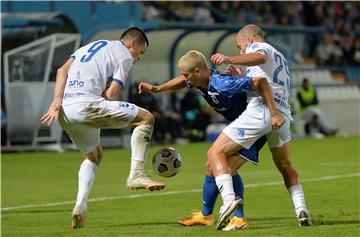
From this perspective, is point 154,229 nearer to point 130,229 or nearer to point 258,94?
point 130,229

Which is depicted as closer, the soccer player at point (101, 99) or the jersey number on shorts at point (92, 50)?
the soccer player at point (101, 99)

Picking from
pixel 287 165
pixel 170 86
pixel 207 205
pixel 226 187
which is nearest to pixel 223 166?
pixel 226 187

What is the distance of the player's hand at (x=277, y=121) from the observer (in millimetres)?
10195

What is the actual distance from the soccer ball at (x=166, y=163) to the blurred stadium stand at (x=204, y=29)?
52.5ft

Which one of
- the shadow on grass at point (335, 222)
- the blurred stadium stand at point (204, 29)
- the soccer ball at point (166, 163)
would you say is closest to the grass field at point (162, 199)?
the shadow on grass at point (335, 222)

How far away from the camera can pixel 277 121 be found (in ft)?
33.5

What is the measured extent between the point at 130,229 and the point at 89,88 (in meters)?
1.55

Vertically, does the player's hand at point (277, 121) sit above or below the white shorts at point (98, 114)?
above

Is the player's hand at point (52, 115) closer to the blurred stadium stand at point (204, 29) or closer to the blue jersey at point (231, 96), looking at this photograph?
the blue jersey at point (231, 96)

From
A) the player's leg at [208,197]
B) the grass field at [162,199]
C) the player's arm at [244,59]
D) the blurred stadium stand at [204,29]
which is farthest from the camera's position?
the blurred stadium stand at [204,29]

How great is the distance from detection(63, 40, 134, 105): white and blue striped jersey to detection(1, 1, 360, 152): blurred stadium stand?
16.0 metres

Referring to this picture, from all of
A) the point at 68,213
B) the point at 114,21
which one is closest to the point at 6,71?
the point at 114,21

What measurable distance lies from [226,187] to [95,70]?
1931mm

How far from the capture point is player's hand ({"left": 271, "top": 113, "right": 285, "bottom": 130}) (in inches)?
401
